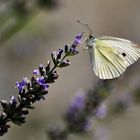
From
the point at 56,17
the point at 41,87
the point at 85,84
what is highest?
the point at 56,17

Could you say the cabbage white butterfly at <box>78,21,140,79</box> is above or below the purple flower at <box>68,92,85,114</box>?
below

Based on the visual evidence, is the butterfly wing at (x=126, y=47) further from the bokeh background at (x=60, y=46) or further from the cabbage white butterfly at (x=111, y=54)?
the bokeh background at (x=60, y=46)

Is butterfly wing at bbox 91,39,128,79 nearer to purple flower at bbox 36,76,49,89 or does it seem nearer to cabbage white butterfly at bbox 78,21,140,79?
cabbage white butterfly at bbox 78,21,140,79

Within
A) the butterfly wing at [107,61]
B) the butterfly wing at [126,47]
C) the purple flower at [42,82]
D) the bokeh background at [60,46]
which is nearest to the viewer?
the purple flower at [42,82]

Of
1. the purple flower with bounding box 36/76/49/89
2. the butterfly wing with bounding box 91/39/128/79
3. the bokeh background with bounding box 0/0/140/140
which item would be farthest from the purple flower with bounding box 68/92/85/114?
the purple flower with bounding box 36/76/49/89

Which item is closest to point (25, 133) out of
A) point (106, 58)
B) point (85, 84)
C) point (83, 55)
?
point (106, 58)

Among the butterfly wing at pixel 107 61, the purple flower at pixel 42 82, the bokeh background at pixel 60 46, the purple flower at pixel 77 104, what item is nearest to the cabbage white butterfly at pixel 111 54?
the butterfly wing at pixel 107 61

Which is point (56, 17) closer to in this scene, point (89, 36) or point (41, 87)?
point (89, 36)

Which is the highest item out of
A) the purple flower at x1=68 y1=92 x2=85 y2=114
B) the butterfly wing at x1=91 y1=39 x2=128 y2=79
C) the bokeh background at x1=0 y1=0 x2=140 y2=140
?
the bokeh background at x1=0 y1=0 x2=140 y2=140
